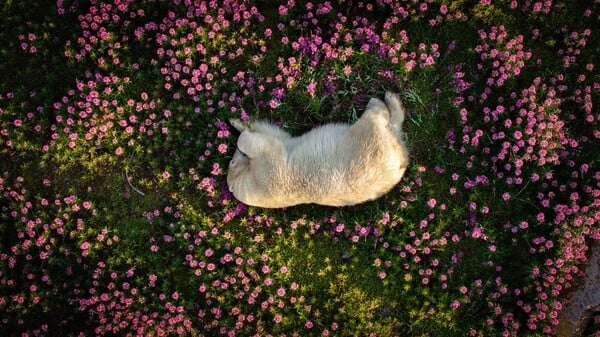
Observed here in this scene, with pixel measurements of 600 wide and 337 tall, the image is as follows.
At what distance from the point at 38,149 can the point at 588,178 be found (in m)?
7.53

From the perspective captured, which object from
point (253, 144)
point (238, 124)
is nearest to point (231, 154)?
point (238, 124)

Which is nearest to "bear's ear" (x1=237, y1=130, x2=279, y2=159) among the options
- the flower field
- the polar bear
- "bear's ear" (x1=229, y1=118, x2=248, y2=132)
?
the polar bear

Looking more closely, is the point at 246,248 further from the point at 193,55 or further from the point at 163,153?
the point at 193,55

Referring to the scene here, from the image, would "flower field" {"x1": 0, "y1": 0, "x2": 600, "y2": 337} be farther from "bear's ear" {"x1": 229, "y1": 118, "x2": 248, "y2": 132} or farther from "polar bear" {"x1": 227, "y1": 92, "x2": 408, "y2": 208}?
"polar bear" {"x1": 227, "y1": 92, "x2": 408, "y2": 208}

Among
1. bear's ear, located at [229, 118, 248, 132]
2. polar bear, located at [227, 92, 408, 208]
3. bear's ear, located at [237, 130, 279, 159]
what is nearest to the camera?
polar bear, located at [227, 92, 408, 208]

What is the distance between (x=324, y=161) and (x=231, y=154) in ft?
5.03

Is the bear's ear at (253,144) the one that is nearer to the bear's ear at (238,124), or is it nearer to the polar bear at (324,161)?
the polar bear at (324,161)

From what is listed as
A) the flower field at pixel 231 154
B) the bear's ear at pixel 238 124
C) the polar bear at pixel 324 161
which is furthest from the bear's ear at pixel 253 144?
the flower field at pixel 231 154

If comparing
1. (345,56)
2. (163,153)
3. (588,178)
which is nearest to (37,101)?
(163,153)

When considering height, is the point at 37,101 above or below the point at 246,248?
above

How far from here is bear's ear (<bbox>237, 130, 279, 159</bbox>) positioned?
553 centimetres

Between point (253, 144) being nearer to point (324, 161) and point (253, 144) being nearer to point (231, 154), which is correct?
point (231, 154)

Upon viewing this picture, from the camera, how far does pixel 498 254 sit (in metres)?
5.97

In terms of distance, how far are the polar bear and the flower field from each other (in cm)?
41
